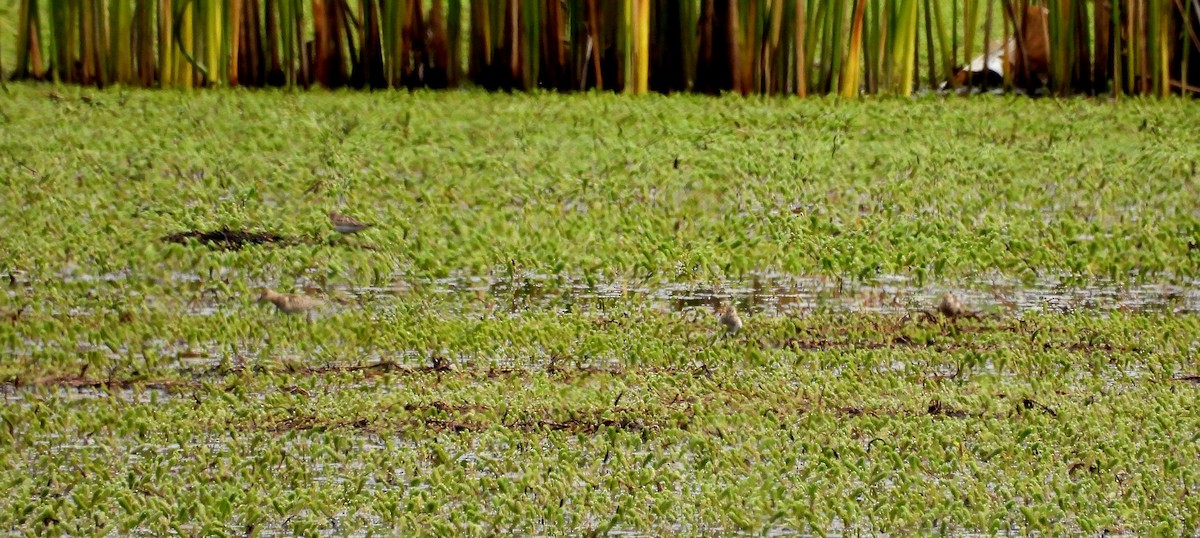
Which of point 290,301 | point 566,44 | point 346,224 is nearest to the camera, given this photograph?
point 290,301

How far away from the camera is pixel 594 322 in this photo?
4.27 metres

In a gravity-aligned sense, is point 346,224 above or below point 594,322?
above

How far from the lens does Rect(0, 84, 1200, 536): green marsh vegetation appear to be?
10.2ft

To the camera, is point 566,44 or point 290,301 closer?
point 290,301

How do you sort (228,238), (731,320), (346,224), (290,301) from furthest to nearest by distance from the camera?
(346,224) → (228,238) → (290,301) → (731,320)

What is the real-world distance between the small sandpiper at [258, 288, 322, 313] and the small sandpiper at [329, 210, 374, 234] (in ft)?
2.51

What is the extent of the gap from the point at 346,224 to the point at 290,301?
35.3 inches

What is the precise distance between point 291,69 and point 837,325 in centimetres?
399

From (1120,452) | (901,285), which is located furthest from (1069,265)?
(1120,452)

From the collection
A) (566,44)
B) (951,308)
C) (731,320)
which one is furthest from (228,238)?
(566,44)

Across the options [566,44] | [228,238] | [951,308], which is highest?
[566,44]

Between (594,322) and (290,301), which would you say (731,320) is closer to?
(594,322)

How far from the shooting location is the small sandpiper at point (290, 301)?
14.3 feet

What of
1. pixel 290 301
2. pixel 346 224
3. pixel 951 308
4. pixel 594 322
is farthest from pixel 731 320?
pixel 346 224
